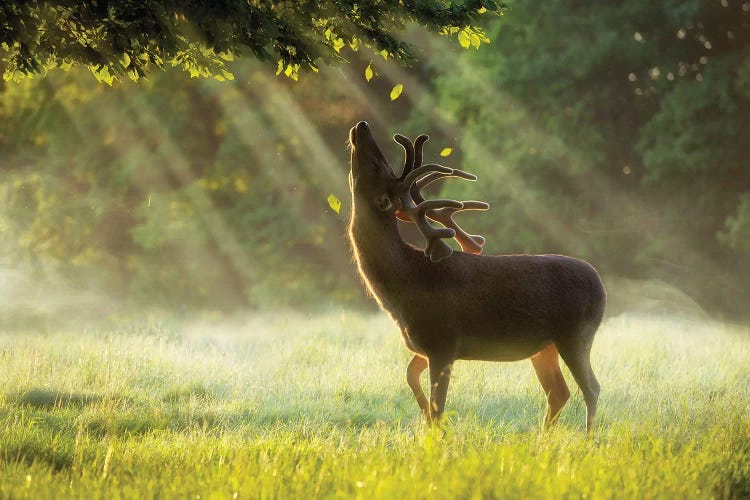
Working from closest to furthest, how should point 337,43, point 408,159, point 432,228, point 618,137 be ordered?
point 432,228
point 408,159
point 337,43
point 618,137

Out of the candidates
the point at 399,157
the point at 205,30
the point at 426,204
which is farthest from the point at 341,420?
the point at 399,157

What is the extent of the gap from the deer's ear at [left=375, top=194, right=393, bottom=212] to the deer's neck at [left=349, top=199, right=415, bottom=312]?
0.23 feet

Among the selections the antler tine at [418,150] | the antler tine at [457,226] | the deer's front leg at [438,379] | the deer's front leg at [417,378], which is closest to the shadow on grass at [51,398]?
the deer's front leg at [417,378]

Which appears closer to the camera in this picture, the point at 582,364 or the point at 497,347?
the point at 497,347

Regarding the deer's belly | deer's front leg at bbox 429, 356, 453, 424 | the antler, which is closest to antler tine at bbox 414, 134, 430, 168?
the antler

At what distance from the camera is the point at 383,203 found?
717 cm

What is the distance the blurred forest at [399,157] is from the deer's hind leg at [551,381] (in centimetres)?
1129

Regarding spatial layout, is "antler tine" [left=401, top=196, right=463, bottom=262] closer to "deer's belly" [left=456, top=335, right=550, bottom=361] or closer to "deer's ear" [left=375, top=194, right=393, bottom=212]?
"deer's ear" [left=375, top=194, right=393, bottom=212]

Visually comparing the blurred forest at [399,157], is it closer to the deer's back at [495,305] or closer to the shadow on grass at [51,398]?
the shadow on grass at [51,398]

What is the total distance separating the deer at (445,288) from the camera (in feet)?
23.2

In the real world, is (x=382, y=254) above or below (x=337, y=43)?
below

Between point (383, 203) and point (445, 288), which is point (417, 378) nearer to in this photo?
point (445, 288)

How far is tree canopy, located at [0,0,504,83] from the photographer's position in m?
6.37

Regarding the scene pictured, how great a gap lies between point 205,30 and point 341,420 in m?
4.30
